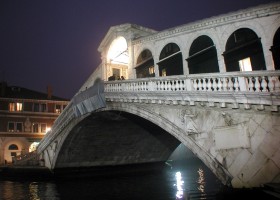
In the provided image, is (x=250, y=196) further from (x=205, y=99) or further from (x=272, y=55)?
(x=272, y=55)

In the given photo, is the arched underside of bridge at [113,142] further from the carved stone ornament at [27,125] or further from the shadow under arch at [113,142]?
the carved stone ornament at [27,125]

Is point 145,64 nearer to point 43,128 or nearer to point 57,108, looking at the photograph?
point 43,128

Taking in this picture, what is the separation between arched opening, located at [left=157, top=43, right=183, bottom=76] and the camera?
16.1 meters

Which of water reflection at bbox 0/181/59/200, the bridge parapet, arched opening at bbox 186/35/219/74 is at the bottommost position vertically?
water reflection at bbox 0/181/59/200

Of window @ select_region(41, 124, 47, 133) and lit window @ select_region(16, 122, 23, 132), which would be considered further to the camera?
window @ select_region(41, 124, 47, 133)

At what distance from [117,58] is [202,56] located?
9280 millimetres

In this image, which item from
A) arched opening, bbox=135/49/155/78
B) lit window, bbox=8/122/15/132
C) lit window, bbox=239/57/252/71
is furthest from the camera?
lit window, bbox=8/122/15/132

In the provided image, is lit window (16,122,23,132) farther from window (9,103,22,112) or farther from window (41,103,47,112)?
window (41,103,47,112)

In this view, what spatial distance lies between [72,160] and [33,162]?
4.40 meters

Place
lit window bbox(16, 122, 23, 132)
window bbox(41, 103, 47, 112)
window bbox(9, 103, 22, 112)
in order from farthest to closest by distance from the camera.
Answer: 1. window bbox(41, 103, 47, 112)
2. window bbox(9, 103, 22, 112)
3. lit window bbox(16, 122, 23, 132)

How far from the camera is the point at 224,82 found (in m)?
9.72

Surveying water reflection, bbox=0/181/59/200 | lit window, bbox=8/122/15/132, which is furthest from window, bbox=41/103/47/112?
water reflection, bbox=0/181/59/200

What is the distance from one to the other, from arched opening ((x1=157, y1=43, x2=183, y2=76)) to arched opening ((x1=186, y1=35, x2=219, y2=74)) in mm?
992

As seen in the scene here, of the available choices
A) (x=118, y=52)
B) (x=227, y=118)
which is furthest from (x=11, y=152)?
(x=227, y=118)
